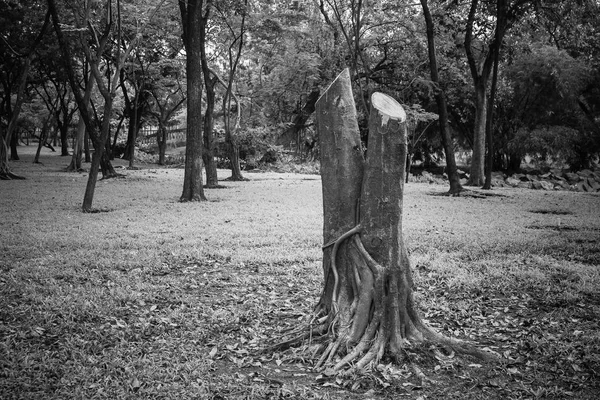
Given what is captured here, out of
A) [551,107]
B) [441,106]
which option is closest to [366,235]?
[441,106]

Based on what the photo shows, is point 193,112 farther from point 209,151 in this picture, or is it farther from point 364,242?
point 364,242

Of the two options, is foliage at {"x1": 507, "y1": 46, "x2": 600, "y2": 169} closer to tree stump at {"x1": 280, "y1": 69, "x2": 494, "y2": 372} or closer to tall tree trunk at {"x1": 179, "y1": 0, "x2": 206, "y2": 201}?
tall tree trunk at {"x1": 179, "y1": 0, "x2": 206, "y2": 201}

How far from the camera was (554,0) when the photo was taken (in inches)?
760

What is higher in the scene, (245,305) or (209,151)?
(209,151)

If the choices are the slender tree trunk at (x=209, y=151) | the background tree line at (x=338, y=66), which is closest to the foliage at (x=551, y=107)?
the background tree line at (x=338, y=66)

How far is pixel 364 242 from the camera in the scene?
4781 millimetres

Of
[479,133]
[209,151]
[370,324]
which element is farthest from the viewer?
[479,133]

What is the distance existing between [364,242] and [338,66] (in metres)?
28.3

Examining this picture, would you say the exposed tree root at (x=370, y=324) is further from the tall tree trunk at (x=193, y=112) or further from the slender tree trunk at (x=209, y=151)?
the slender tree trunk at (x=209, y=151)

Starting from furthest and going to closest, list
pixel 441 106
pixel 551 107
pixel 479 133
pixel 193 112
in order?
1. pixel 551 107
2. pixel 479 133
3. pixel 441 106
4. pixel 193 112

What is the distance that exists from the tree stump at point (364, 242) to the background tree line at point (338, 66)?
1216cm

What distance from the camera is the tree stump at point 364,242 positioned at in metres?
4.66

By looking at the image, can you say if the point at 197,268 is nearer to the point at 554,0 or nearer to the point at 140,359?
the point at 140,359

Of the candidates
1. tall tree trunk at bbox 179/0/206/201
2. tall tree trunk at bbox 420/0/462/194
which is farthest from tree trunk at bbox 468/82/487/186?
tall tree trunk at bbox 179/0/206/201
